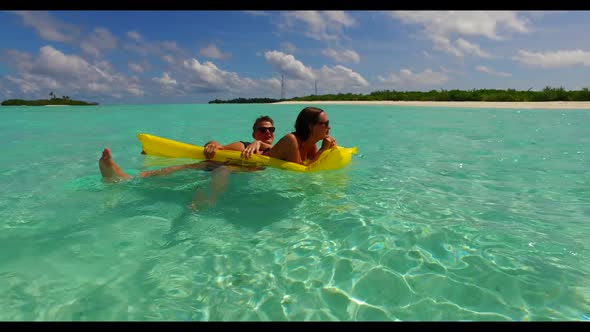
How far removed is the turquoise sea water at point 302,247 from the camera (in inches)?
73.5

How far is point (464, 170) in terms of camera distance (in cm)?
484

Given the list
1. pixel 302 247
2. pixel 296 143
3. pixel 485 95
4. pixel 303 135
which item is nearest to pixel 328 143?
pixel 303 135

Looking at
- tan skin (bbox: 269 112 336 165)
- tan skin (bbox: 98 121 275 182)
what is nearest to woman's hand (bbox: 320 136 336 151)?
tan skin (bbox: 269 112 336 165)

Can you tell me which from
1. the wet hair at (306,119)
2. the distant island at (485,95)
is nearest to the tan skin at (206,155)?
the wet hair at (306,119)

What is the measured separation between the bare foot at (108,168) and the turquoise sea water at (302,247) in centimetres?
17

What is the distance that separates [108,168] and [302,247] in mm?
2759

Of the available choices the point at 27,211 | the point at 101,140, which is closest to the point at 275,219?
the point at 27,211

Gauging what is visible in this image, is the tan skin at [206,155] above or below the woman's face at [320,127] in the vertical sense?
below

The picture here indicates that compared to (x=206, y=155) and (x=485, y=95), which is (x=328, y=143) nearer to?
(x=206, y=155)

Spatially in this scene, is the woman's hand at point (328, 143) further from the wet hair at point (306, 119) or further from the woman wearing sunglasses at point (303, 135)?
the wet hair at point (306, 119)

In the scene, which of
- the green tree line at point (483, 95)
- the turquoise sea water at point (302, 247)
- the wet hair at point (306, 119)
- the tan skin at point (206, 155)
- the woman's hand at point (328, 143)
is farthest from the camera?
the green tree line at point (483, 95)

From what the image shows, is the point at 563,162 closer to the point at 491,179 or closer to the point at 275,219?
the point at 491,179

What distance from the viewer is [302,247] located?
2.47 meters

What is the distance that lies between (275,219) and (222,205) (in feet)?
2.06
